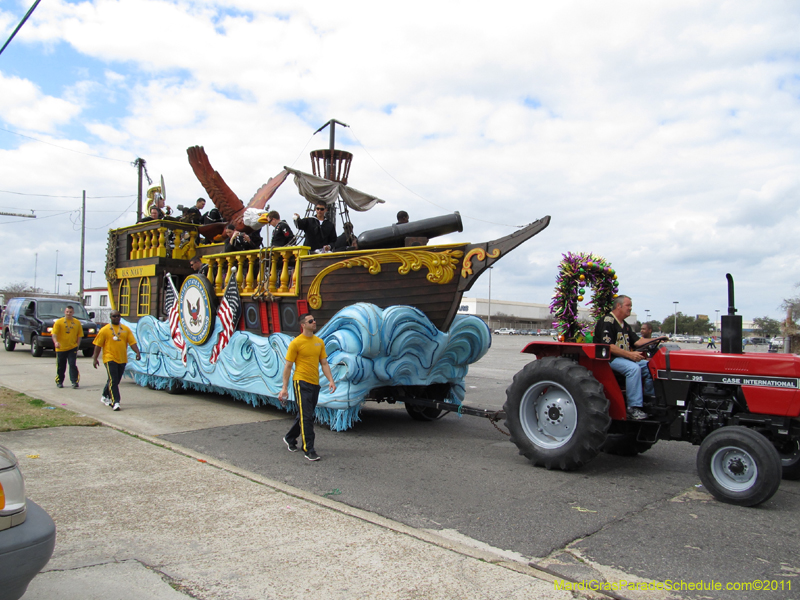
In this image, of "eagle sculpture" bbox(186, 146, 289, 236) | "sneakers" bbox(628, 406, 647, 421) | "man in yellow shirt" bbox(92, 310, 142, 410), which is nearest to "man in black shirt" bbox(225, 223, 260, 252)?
"eagle sculpture" bbox(186, 146, 289, 236)

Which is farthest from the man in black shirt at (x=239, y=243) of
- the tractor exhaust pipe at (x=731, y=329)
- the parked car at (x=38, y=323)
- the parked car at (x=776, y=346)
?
the parked car at (x=776, y=346)

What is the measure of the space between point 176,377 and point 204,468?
568 cm

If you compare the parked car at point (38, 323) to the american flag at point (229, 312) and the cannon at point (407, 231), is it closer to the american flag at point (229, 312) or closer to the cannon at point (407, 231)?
the american flag at point (229, 312)

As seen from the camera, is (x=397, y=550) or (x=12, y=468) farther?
(x=397, y=550)

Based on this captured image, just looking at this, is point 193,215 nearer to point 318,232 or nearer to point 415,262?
point 318,232

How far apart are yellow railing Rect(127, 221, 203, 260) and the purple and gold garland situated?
766 cm

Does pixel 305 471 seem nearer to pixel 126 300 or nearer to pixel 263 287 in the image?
pixel 263 287

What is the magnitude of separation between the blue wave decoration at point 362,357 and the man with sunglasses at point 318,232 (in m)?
1.39

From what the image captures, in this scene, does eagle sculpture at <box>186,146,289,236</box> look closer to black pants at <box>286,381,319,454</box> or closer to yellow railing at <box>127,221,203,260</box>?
yellow railing at <box>127,221,203,260</box>

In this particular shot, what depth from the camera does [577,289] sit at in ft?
21.6

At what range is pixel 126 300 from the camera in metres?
12.6

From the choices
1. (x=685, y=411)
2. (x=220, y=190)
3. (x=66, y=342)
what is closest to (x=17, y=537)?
(x=685, y=411)

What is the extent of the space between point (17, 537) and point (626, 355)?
5.05 m

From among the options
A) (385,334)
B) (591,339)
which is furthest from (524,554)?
(385,334)
